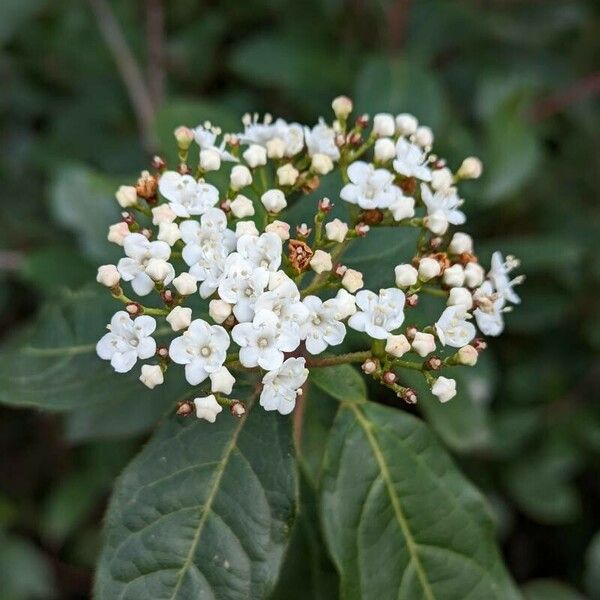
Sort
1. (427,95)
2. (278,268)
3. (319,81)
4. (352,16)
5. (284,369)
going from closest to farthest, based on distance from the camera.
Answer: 1. (284,369)
2. (278,268)
3. (427,95)
4. (319,81)
5. (352,16)

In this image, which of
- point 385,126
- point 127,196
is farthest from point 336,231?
point 127,196

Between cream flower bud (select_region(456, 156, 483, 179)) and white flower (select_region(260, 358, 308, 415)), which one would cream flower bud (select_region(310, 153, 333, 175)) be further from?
white flower (select_region(260, 358, 308, 415))

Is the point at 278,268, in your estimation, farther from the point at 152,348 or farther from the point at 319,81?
the point at 319,81

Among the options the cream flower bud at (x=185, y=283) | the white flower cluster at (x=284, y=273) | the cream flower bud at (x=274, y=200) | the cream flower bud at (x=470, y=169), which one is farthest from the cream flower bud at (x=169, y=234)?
the cream flower bud at (x=470, y=169)

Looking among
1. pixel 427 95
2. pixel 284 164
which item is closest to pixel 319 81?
pixel 427 95

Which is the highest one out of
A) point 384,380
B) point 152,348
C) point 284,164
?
point 284,164

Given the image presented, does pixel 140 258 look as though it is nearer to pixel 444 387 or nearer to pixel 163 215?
pixel 163 215

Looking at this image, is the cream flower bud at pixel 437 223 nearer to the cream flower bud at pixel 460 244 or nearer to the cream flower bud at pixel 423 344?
the cream flower bud at pixel 460 244
